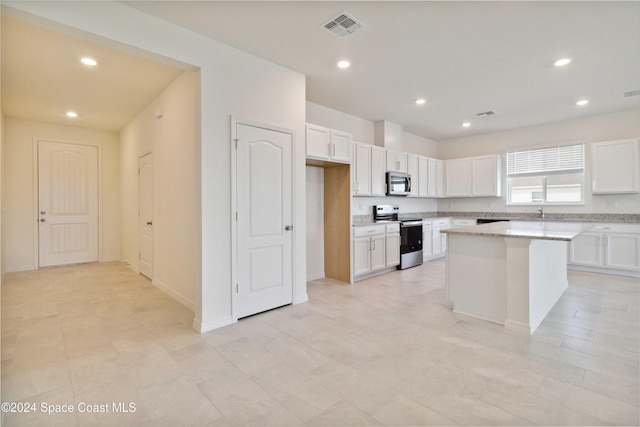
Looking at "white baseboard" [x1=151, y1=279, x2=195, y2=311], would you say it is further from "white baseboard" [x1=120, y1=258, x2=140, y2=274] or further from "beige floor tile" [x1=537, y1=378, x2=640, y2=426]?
"beige floor tile" [x1=537, y1=378, x2=640, y2=426]

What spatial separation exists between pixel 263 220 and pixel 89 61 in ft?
8.33

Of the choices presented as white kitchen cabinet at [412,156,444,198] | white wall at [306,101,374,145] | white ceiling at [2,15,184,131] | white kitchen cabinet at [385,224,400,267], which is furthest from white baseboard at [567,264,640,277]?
white ceiling at [2,15,184,131]

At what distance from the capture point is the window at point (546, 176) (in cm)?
572

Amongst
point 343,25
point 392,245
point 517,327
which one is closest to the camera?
point 343,25

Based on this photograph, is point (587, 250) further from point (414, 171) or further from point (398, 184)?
point (398, 184)

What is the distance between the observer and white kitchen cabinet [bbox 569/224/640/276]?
4781 mm

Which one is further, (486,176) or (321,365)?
(486,176)

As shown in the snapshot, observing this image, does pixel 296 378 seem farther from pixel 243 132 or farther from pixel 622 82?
pixel 622 82

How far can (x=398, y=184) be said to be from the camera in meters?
5.67

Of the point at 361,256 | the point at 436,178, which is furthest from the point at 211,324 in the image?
the point at 436,178

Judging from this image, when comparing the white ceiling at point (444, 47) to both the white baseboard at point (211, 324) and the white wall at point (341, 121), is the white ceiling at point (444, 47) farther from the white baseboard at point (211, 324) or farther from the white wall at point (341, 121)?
the white baseboard at point (211, 324)

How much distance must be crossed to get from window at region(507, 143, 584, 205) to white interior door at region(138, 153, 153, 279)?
6.98 metres

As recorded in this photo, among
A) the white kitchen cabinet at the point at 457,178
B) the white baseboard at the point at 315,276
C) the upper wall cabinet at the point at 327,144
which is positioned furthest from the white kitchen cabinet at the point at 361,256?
the white kitchen cabinet at the point at 457,178

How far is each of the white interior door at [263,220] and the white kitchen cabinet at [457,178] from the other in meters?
4.86
